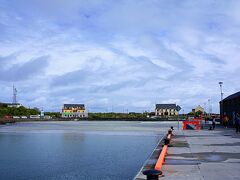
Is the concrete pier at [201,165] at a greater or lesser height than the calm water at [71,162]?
greater

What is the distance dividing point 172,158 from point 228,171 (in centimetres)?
405

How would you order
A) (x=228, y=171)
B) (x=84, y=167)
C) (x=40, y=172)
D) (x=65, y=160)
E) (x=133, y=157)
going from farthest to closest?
(x=133, y=157)
(x=65, y=160)
(x=84, y=167)
(x=40, y=172)
(x=228, y=171)

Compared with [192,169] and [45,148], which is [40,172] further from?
[45,148]

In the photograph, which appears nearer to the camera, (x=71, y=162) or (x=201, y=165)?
(x=201, y=165)

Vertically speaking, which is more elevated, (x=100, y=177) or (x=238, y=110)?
(x=238, y=110)

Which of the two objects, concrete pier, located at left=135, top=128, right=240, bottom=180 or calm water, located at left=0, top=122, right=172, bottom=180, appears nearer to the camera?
concrete pier, located at left=135, top=128, right=240, bottom=180

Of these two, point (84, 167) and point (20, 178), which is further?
point (84, 167)

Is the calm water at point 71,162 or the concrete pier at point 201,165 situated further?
the calm water at point 71,162

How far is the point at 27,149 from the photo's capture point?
968 inches

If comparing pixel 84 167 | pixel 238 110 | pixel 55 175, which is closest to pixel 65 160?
pixel 84 167

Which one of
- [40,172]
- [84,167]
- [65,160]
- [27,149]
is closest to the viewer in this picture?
[40,172]

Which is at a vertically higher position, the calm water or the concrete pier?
the concrete pier

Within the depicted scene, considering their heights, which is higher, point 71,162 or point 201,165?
point 201,165

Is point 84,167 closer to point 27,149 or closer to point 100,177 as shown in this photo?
point 100,177
